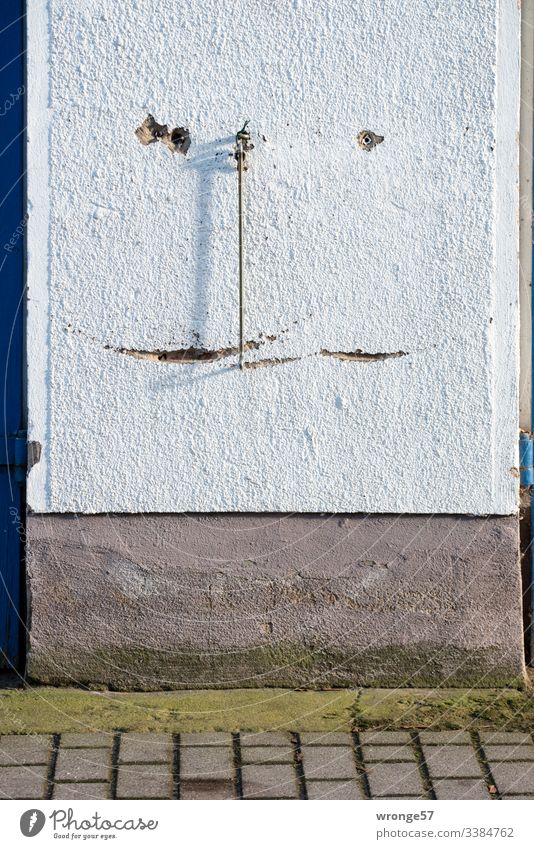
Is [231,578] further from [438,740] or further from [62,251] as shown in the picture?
[62,251]

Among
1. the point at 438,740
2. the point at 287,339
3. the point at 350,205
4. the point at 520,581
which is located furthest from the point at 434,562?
the point at 350,205

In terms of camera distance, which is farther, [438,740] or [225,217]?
[225,217]

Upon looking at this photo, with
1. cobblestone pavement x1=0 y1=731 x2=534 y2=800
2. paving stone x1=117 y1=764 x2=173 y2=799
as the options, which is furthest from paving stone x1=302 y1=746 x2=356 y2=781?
paving stone x1=117 y1=764 x2=173 y2=799

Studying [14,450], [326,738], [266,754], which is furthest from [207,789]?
[14,450]

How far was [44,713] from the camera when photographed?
398 centimetres

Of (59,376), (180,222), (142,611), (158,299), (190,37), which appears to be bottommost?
(142,611)

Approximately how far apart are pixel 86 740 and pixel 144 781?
371mm

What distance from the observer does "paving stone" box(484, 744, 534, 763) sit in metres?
3.68

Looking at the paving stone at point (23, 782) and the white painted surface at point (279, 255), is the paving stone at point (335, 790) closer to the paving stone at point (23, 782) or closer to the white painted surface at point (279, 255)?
the paving stone at point (23, 782)

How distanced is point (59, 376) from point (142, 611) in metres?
0.84

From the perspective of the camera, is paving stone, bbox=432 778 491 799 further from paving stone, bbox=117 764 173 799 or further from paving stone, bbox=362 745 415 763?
paving stone, bbox=117 764 173 799

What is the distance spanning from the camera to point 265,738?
3828 mm

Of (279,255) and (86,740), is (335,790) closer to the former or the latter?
(86,740)

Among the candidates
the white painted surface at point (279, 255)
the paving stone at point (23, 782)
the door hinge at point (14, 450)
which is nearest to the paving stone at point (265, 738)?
the paving stone at point (23, 782)
